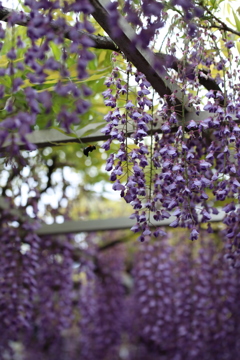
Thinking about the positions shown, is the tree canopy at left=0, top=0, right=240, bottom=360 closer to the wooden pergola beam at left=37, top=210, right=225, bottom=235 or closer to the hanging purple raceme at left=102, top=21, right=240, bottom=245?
the hanging purple raceme at left=102, top=21, right=240, bottom=245

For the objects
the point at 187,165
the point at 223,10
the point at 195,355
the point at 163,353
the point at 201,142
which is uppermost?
the point at 223,10

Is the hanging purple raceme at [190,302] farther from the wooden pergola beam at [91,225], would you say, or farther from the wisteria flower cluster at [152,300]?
the wooden pergola beam at [91,225]

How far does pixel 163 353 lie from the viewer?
5035 millimetres

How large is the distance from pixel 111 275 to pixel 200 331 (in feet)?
4.09

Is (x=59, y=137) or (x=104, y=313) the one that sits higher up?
(x=59, y=137)

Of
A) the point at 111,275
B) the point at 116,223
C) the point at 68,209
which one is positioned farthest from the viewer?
the point at 111,275

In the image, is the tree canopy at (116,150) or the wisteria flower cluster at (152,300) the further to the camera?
the wisteria flower cluster at (152,300)

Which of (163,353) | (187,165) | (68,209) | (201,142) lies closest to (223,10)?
(201,142)

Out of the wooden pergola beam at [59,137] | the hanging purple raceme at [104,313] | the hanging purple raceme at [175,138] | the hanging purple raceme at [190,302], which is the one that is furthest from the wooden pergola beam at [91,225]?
the hanging purple raceme at [175,138]

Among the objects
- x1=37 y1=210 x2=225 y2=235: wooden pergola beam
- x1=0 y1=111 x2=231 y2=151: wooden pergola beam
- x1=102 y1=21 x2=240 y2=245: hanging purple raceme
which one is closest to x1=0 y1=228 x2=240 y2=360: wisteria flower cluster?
x1=37 y1=210 x2=225 y2=235: wooden pergola beam

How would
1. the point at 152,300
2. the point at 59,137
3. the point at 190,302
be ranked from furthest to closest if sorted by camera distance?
the point at 152,300, the point at 190,302, the point at 59,137

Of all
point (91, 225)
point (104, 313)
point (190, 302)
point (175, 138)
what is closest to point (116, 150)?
point (175, 138)

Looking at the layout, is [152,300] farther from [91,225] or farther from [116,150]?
[116,150]

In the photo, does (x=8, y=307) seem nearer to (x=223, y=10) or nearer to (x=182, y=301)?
(x=182, y=301)
